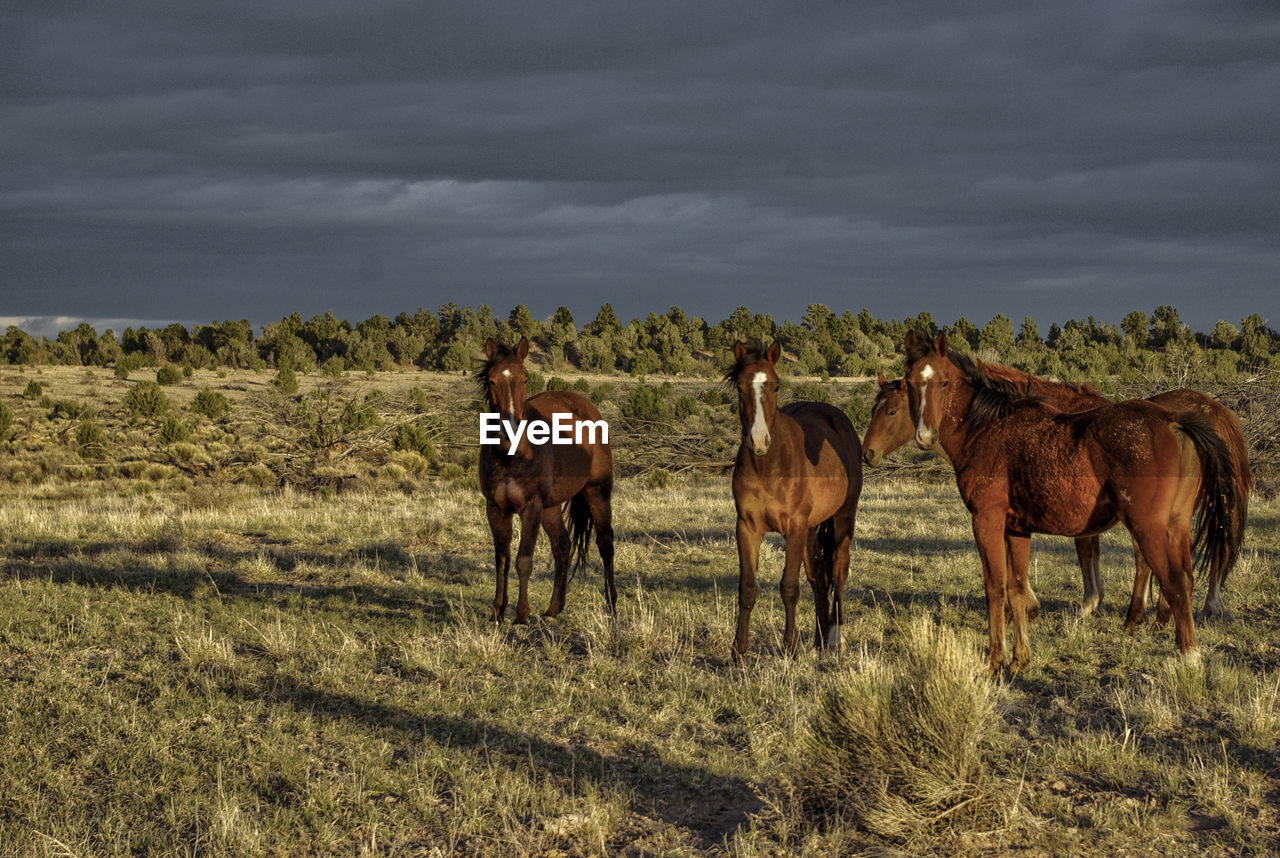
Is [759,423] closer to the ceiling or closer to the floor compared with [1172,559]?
closer to the ceiling

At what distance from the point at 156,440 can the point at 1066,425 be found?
93.5 ft

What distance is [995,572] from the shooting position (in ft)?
22.7

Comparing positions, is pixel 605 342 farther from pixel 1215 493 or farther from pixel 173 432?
pixel 1215 493

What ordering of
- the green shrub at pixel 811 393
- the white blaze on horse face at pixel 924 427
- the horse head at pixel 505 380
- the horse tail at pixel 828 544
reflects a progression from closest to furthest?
the white blaze on horse face at pixel 924 427 → the horse head at pixel 505 380 → the horse tail at pixel 828 544 → the green shrub at pixel 811 393

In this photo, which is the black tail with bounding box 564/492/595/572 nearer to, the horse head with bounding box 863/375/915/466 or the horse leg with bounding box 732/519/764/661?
the horse leg with bounding box 732/519/764/661

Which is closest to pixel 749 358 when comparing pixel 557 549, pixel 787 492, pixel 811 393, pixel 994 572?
pixel 787 492

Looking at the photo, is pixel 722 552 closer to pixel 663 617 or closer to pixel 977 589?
pixel 977 589

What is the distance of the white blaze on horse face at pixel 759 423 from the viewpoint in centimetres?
663

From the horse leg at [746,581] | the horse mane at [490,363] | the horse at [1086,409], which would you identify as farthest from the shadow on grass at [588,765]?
the horse at [1086,409]

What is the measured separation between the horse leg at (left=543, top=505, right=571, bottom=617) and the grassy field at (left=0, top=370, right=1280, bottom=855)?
21 cm

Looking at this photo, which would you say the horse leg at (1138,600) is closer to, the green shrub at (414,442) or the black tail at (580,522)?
the black tail at (580,522)

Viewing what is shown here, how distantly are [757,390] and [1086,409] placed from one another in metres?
Answer: 2.84

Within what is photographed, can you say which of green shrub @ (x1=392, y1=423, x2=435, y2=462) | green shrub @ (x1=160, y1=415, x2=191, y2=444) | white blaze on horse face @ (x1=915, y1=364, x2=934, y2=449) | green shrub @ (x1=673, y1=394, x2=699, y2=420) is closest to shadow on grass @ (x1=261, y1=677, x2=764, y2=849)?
white blaze on horse face @ (x1=915, y1=364, x2=934, y2=449)

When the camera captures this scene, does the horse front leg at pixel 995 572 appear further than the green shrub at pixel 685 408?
No
